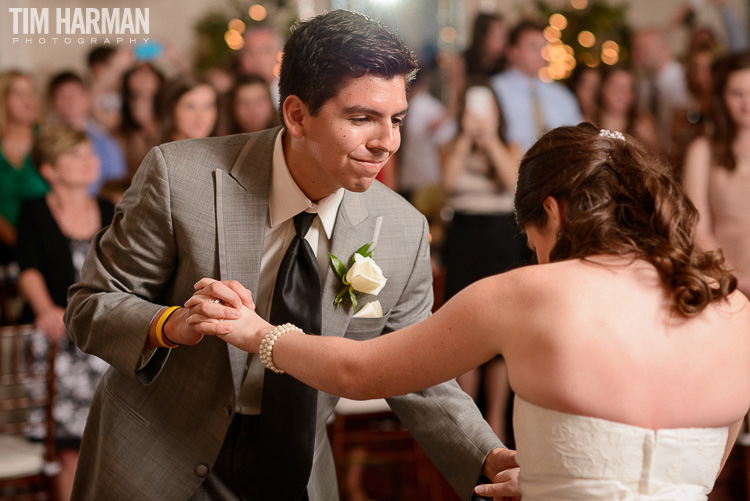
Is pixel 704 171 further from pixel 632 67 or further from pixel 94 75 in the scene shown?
pixel 94 75

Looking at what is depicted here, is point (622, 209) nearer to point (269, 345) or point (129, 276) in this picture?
point (269, 345)

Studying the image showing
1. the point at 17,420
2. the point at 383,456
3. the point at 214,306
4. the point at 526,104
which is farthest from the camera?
the point at 526,104

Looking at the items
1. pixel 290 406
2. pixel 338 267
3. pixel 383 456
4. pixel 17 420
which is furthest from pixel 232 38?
pixel 290 406

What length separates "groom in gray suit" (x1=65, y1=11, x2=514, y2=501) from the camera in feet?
5.86

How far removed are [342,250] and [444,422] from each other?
47cm

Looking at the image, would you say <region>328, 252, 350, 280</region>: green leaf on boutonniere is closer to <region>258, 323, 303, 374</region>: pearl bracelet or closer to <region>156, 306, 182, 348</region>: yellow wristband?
<region>258, 323, 303, 374</region>: pearl bracelet

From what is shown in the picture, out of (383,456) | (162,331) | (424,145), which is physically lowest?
(383,456)

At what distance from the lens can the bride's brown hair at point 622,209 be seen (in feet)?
4.76

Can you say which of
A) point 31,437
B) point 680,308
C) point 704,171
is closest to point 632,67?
point 704,171

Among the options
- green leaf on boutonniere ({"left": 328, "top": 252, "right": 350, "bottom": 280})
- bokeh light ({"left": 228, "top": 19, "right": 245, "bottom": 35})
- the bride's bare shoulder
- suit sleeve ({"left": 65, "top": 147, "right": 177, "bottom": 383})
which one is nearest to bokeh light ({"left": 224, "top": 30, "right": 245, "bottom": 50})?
bokeh light ({"left": 228, "top": 19, "right": 245, "bottom": 35})

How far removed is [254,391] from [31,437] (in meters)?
2.07

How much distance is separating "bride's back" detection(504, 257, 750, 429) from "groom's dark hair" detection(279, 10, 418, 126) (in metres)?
0.62

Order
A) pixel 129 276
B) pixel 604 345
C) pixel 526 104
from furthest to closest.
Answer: pixel 526 104, pixel 129 276, pixel 604 345

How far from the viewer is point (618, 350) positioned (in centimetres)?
139
